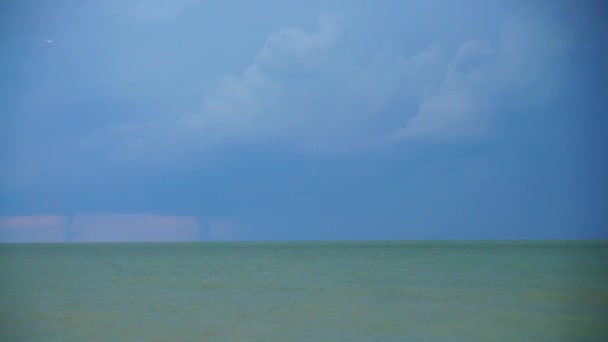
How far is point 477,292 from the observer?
11.4 meters

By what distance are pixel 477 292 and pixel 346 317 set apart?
3548 mm

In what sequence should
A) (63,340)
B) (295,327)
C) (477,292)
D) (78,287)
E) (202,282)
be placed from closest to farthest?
(63,340)
(295,327)
(477,292)
(78,287)
(202,282)

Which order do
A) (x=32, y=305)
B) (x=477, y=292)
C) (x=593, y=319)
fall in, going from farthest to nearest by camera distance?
(x=477, y=292) < (x=32, y=305) < (x=593, y=319)

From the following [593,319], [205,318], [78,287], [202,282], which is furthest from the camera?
[202,282]

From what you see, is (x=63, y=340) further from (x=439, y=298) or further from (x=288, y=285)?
(x=288, y=285)

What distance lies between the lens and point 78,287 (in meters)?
13.3

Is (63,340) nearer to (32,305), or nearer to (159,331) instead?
(159,331)

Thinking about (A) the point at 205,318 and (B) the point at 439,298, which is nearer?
(A) the point at 205,318

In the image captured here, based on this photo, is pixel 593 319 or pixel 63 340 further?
pixel 593 319

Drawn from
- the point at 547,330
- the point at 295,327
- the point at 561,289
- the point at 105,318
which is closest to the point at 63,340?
the point at 105,318

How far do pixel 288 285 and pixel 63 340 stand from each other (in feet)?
22.7

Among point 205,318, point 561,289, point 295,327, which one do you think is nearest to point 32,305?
point 205,318

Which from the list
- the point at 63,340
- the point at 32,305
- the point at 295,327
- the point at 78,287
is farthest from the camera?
the point at 78,287

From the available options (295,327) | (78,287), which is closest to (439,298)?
(295,327)
